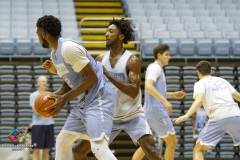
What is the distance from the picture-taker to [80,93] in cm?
493

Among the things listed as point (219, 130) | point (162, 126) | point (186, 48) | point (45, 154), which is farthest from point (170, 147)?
point (186, 48)

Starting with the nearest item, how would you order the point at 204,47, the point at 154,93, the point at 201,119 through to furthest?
the point at 154,93
the point at 201,119
the point at 204,47

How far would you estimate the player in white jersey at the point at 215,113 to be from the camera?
6.74 metres

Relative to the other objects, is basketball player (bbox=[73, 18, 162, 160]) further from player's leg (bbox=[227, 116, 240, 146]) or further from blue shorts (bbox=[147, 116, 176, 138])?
blue shorts (bbox=[147, 116, 176, 138])

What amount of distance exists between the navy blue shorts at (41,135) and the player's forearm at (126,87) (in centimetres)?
415

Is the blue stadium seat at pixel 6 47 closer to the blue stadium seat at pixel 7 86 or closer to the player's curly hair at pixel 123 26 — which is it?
the blue stadium seat at pixel 7 86

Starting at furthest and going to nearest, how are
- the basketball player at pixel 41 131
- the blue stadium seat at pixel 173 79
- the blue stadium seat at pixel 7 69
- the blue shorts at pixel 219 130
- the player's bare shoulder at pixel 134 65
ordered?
the blue stadium seat at pixel 173 79 < the blue stadium seat at pixel 7 69 < the basketball player at pixel 41 131 < the blue shorts at pixel 219 130 < the player's bare shoulder at pixel 134 65

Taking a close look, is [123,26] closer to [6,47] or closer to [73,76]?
[73,76]

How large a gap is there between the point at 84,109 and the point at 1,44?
8.00 metres

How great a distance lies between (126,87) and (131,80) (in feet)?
0.43

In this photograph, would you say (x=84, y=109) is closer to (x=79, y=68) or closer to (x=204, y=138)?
(x=79, y=68)

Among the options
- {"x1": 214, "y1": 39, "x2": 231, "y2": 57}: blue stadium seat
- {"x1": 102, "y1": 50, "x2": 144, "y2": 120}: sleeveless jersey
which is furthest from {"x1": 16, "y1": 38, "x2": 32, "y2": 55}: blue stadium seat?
{"x1": 102, "y1": 50, "x2": 144, "y2": 120}: sleeveless jersey

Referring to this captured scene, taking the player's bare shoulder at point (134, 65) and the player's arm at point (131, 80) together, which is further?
the player's bare shoulder at point (134, 65)

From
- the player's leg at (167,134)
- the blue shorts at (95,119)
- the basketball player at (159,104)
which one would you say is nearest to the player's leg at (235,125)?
the basketball player at (159,104)
